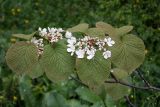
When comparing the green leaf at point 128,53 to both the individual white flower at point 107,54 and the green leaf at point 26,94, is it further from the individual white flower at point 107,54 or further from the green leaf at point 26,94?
the green leaf at point 26,94

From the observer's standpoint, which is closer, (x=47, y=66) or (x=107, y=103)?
(x=47, y=66)

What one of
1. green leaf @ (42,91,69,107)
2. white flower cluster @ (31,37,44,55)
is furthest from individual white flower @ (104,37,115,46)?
green leaf @ (42,91,69,107)

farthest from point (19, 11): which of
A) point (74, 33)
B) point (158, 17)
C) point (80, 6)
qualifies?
point (74, 33)

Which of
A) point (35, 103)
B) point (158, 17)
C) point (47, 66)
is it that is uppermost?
point (47, 66)

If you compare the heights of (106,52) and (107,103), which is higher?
(106,52)

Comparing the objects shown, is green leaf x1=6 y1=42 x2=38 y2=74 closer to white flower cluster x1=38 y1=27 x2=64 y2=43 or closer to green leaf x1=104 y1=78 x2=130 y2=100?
white flower cluster x1=38 y1=27 x2=64 y2=43

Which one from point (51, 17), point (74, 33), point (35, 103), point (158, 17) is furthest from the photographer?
point (51, 17)

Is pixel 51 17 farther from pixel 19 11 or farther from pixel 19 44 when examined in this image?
pixel 19 44

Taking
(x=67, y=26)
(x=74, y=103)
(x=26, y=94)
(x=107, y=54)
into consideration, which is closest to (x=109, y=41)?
(x=107, y=54)
